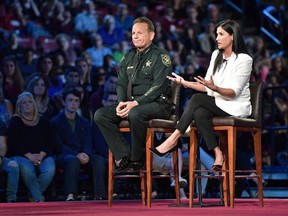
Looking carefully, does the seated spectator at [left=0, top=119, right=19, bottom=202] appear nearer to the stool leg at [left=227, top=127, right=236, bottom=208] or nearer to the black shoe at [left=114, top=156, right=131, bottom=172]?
the black shoe at [left=114, top=156, right=131, bottom=172]

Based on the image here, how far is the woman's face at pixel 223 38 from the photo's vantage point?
6.56 metres

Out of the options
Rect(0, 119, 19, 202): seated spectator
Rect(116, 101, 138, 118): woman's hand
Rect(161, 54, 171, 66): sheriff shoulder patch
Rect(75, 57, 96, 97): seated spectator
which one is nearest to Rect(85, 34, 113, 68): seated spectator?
Rect(75, 57, 96, 97): seated spectator

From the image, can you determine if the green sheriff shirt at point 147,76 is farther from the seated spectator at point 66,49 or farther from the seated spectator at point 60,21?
the seated spectator at point 60,21

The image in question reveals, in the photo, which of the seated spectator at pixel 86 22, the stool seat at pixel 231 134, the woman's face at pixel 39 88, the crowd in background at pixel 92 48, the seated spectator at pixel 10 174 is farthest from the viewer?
the seated spectator at pixel 86 22

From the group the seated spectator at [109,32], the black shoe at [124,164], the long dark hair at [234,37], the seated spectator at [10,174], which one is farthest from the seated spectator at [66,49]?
the long dark hair at [234,37]

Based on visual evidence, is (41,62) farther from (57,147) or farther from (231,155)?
(231,155)

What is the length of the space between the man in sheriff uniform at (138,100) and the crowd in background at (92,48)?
247 cm

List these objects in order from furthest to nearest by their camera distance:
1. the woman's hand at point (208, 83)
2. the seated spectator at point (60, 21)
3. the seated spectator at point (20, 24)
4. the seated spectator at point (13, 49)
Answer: the seated spectator at point (60, 21) < the seated spectator at point (20, 24) < the seated spectator at point (13, 49) < the woman's hand at point (208, 83)

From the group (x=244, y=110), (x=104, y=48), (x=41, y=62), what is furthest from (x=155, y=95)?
(x=104, y=48)

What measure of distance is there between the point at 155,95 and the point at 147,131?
0.29 metres

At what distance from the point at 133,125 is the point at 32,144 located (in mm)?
2487

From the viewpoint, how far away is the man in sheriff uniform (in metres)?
6.62

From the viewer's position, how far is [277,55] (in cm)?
1459

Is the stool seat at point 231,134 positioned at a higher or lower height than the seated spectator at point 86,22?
lower
